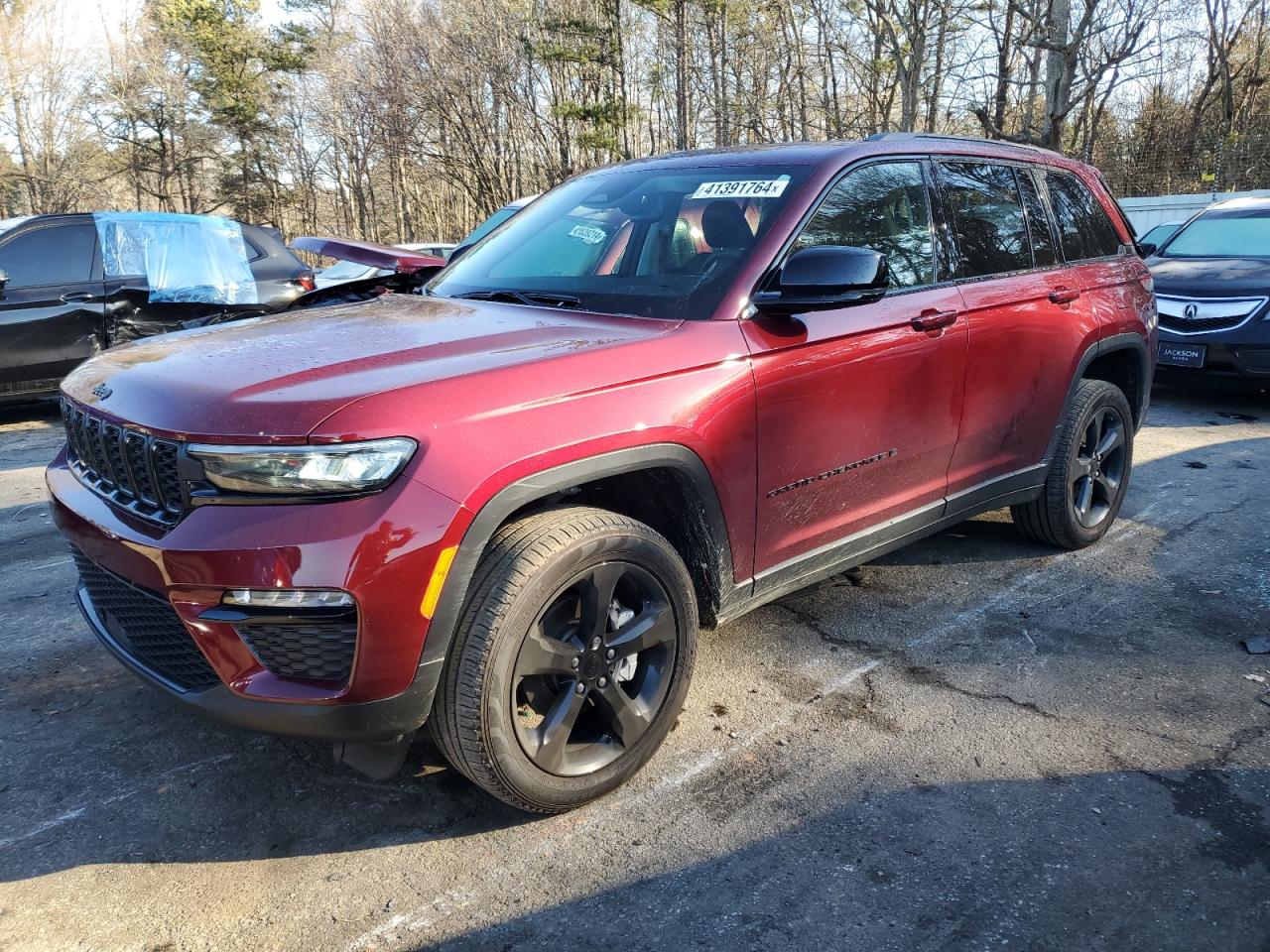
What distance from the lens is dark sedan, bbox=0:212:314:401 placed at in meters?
7.48

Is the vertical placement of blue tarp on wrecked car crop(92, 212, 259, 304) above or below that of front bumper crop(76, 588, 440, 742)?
above

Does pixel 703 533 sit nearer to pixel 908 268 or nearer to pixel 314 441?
pixel 314 441

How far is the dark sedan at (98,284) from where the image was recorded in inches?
295

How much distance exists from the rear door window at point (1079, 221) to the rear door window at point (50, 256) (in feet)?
24.7

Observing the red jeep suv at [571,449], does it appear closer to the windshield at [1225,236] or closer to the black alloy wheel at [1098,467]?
the black alloy wheel at [1098,467]

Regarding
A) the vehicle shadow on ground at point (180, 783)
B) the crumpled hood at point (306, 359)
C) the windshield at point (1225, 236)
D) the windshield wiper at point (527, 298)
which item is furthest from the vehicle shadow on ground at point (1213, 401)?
the crumpled hood at point (306, 359)

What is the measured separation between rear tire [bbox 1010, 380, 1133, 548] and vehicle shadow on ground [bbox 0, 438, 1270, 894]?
89 centimetres

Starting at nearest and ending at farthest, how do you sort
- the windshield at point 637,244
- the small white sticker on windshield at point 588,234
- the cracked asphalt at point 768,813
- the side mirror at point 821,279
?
the cracked asphalt at point 768,813 < the side mirror at point 821,279 < the windshield at point 637,244 < the small white sticker on windshield at point 588,234

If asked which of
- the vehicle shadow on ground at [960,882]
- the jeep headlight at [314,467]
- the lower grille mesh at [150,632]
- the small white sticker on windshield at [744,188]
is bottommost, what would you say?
the vehicle shadow on ground at [960,882]

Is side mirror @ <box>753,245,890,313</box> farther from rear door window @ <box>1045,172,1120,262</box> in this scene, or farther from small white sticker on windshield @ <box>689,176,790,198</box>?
rear door window @ <box>1045,172,1120,262</box>

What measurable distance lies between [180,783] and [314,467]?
1.27 m

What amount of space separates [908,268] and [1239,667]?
1.87 m

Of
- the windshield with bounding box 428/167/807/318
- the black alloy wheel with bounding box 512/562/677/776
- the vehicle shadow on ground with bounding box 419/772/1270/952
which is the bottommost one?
the vehicle shadow on ground with bounding box 419/772/1270/952

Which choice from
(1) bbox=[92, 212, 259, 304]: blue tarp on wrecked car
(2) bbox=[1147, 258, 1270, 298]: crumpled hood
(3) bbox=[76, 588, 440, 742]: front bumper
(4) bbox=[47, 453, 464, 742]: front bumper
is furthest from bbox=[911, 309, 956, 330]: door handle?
(1) bbox=[92, 212, 259, 304]: blue tarp on wrecked car
